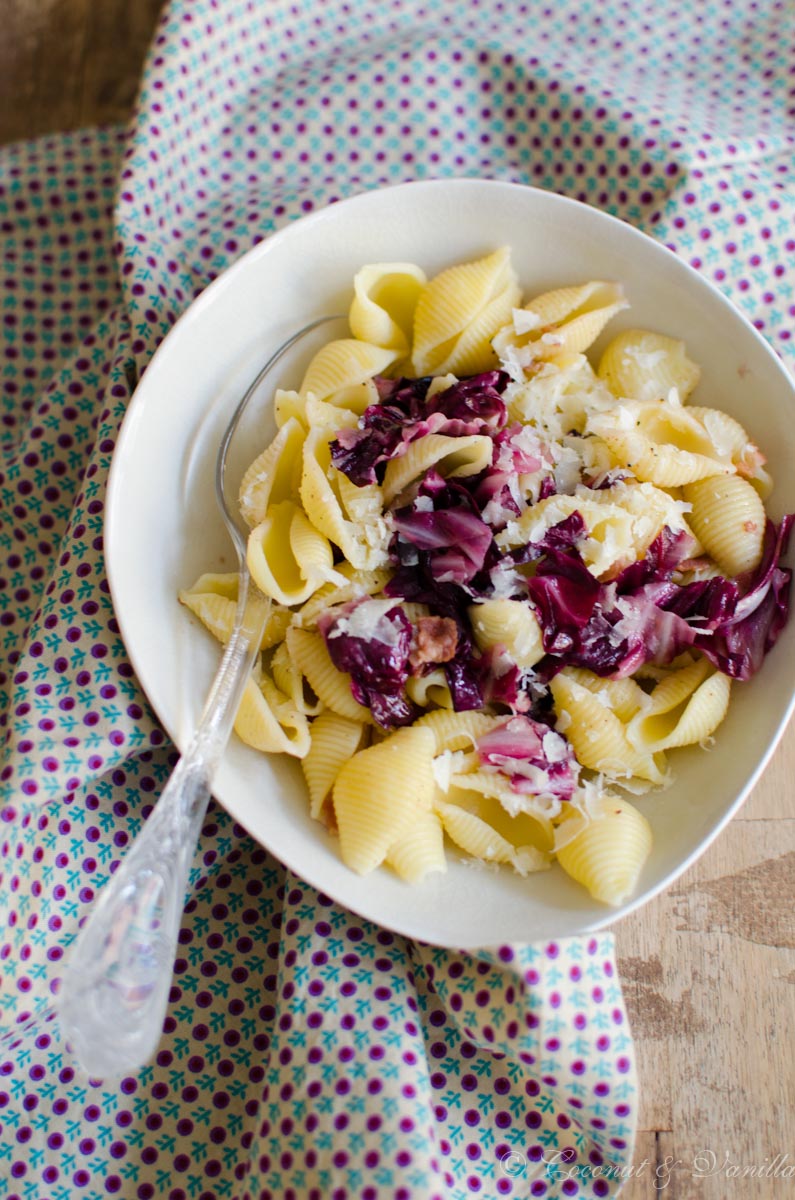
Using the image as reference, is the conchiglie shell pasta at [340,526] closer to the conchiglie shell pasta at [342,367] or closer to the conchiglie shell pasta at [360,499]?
the conchiglie shell pasta at [360,499]

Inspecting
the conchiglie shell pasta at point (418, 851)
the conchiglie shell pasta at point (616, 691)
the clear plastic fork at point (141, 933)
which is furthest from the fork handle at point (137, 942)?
the conchiglie shell pasta at point (616, 691)

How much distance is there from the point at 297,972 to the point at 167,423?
2.60 feet

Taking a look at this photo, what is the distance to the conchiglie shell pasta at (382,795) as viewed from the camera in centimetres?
126

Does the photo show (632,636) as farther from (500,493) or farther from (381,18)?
(381,18)

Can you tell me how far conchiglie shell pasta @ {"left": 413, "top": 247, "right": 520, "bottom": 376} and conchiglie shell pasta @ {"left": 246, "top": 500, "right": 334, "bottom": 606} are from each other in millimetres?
316

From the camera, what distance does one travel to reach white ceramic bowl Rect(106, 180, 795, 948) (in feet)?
4.25

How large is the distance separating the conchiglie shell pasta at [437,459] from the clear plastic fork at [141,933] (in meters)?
0.35

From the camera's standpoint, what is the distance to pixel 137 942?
1.19 meters

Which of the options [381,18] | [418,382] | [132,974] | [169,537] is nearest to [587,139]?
[381,18]

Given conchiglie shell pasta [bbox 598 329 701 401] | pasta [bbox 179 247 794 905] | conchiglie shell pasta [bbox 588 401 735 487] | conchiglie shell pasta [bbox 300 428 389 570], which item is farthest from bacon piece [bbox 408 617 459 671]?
conchiglie shell pasta [bbox 598 329 701 401]

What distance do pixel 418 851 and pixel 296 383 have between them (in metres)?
0.73

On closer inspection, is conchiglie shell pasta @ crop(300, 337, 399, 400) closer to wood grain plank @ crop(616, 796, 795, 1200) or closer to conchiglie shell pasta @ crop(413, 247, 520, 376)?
conchiglie shell pasta @ crop(413, 247, 520, 376)

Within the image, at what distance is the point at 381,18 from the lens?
1912 mm

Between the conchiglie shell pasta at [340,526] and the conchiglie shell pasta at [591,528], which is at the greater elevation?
the conchiglie shell pasta at [591,528]
